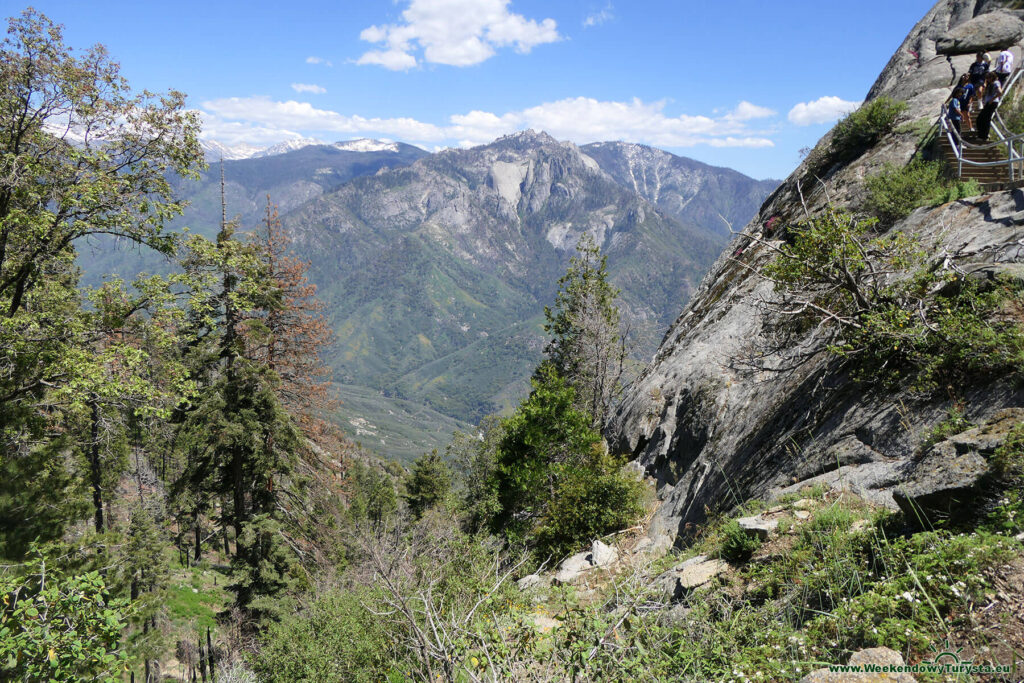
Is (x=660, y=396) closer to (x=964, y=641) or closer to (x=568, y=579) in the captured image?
(x=568, y=579)

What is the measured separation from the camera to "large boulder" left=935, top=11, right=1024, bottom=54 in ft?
53.1

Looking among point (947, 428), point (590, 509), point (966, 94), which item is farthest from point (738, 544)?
point (966, 94)

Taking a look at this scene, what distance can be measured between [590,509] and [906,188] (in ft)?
39.4

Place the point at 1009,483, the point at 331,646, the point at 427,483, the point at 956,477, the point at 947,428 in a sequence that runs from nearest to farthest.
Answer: the point at 1009,483 < the point at 956,477 < the point at 947,428 < the point at 331,646 < the point at 427,483

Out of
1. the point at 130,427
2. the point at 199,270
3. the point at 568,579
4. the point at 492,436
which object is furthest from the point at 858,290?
the point at 492,436

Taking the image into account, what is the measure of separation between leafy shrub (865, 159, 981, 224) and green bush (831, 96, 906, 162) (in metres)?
5.01

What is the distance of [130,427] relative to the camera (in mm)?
11984

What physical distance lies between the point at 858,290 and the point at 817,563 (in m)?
4.53

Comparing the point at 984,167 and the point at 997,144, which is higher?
the point at 984,167

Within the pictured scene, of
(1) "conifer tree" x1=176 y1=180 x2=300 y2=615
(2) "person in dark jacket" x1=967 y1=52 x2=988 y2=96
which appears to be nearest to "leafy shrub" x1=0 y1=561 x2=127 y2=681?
(1) "conifer tree" x1=176 y1=180 x2=300 y2=615

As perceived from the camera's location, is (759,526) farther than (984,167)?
No

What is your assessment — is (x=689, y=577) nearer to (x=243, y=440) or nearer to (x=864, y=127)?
(x=243, y=440)

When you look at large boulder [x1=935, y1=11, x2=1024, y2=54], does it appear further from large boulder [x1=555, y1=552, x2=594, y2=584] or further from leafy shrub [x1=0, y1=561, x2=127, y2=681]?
leafy shrub [x1=0, y1=561, x2=127, y2=681]

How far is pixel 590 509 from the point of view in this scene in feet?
50.4
